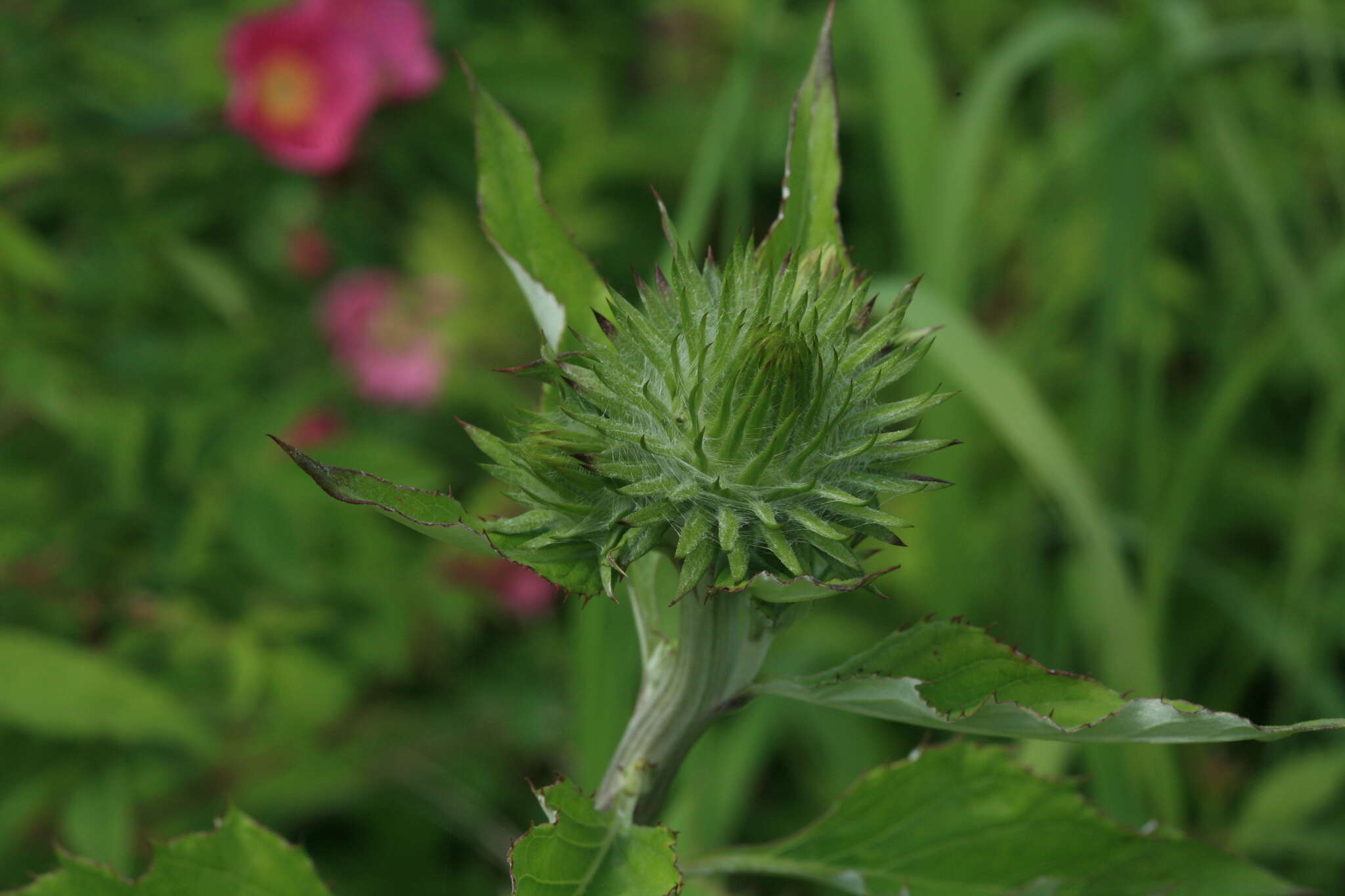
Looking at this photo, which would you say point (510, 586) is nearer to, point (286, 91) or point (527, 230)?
point (286, 91)

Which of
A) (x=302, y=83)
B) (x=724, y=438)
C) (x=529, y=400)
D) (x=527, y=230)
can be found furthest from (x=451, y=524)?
(x=529, y=400)

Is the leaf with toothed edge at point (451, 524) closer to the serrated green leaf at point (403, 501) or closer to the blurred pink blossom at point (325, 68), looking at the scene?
the serrated green leaf at point (403, 501)

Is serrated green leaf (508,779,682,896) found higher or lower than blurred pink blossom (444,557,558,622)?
higher

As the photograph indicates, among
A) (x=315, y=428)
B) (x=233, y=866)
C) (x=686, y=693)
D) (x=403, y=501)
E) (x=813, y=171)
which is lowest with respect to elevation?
(x=315, y=428)

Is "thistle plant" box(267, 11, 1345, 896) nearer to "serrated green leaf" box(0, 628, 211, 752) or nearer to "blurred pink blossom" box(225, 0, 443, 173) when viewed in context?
"serrated green leaf" box(0, 628, 211, 752)

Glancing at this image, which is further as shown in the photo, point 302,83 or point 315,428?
point 315,428

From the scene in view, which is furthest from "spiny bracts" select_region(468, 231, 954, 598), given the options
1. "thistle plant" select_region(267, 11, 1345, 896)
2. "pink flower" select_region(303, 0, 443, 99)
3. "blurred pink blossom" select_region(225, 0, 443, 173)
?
"pink flower" select_region(303, 0, 443, 99)
